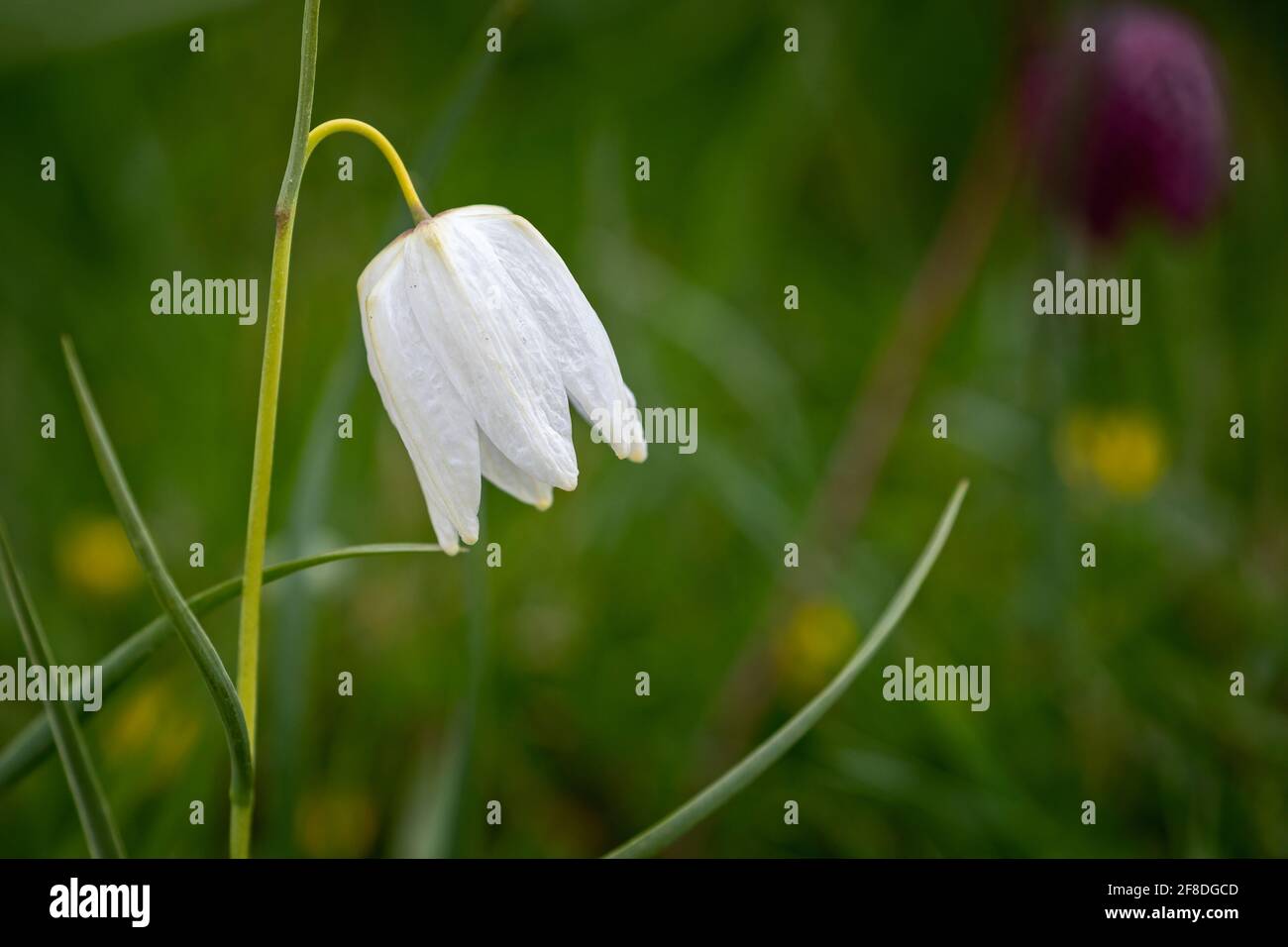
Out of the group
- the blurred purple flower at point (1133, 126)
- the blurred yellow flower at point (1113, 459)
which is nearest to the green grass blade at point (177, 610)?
the blurred purple flower at point (1133, 126)

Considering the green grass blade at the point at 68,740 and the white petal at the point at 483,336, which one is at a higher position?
the white petal at the point at 483,336

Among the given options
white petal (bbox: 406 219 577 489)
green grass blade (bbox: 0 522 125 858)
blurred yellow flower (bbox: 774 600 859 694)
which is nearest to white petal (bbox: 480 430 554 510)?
white petal (bbox: 406 219 577 489)

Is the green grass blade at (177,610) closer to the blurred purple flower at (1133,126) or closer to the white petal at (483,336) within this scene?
the white petal at (483,336)

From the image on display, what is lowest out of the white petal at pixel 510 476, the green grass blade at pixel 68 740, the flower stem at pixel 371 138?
the green grass blade at pixel 68 740

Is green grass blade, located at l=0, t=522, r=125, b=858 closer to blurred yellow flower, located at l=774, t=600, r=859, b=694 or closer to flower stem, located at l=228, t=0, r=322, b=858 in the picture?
flower stem, located at l=228, t=0, r=322, b=858

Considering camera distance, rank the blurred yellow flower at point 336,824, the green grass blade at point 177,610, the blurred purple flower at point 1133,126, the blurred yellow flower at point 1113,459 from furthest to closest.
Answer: the blurred yellow flower at point 1113,459 → the blurred purple flower at point 1133,126 → the blurred yellow flower at point 336,824 → the green grass blade at point 177,610

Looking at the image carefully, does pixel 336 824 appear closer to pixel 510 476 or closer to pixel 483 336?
pixel 510 476

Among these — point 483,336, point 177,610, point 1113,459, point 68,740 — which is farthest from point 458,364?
point 1113,459
